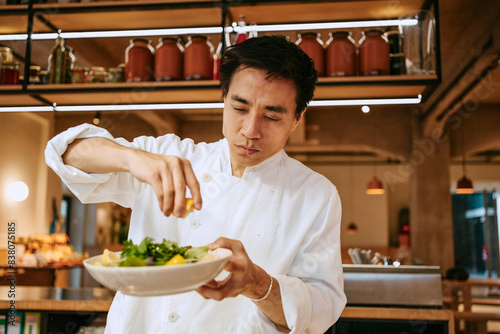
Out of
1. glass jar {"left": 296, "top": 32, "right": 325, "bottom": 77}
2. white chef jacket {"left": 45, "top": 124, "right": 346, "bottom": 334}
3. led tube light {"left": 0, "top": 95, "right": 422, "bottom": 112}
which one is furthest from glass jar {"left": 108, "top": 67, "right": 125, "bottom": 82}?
→ white chef jacket {"left": 45, "top": 124, "right": 346, "bottom": 334}

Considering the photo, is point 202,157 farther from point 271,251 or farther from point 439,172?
point 439,172

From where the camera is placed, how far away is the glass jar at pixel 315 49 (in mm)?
2549

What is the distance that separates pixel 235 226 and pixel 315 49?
1592 mm

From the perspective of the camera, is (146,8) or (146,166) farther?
(146,8)

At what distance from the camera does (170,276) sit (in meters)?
0.76

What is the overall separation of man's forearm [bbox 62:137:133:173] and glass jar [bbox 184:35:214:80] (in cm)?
158

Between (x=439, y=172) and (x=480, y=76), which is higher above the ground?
(x=480, y=76)

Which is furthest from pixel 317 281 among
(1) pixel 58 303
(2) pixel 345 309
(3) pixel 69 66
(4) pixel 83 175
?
(3) pixel 69 66

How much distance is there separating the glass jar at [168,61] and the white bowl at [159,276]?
1.97m

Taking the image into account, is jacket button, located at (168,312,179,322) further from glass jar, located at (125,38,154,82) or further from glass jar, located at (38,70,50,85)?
glass jar, located at (38,70,50,85)

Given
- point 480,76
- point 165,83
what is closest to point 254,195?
point 165,83

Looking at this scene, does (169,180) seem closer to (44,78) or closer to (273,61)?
(273,61)

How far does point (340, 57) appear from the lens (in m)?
2.53

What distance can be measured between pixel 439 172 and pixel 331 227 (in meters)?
6.98
